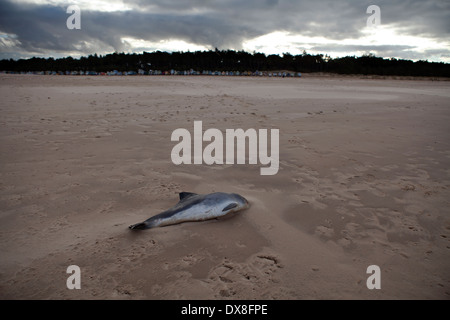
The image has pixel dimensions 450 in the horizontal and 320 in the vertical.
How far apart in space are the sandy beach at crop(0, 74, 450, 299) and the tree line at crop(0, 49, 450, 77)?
2109 inches

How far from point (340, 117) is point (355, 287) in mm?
7960

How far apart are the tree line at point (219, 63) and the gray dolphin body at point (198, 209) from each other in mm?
55473

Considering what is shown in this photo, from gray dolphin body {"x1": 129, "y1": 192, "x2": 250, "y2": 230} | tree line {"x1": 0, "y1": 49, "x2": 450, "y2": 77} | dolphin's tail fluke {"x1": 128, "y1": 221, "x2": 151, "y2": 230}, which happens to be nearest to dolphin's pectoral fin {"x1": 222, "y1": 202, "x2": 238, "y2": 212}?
gray dolphin body {"x1": 129, "y1": 192, "x2": 250, "y2": 230}

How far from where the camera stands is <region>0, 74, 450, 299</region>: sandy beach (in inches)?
84.1

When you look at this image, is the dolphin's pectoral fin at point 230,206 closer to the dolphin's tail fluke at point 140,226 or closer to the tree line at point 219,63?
the dolphin's tail fluke at point 140,226

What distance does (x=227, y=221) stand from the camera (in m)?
3.01

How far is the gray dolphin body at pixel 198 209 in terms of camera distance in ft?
9.51

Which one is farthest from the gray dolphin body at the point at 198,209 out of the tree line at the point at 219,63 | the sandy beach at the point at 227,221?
the tree line at the point at 219,63

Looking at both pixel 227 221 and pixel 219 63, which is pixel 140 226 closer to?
pixel 227 221

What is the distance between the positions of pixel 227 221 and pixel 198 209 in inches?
14.4

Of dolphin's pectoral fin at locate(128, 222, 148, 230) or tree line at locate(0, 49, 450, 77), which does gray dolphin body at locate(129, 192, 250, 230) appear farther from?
tree line at locate(0, 49, 450, 77)

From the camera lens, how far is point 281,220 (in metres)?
3.07
